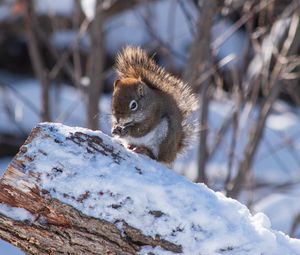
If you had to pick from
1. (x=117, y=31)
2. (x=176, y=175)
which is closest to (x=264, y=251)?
(x=176, y=175)

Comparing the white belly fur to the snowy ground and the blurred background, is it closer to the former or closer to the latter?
the blurred background

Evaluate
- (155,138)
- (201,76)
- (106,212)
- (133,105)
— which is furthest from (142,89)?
(201,76)

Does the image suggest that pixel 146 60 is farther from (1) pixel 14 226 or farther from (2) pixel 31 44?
(2) pixel 31 44

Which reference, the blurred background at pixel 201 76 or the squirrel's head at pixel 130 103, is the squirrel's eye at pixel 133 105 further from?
the blurred background at pixel 201 76

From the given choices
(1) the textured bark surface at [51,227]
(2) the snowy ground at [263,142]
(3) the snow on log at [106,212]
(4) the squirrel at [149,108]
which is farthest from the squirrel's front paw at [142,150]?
(2) the snowy ground at [263,142]

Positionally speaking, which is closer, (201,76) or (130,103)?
(130,103)

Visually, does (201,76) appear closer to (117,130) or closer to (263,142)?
(117,130)

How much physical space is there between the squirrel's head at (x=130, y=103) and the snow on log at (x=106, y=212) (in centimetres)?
45

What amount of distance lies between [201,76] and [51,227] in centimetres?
166

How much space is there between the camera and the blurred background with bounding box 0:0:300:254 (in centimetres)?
344

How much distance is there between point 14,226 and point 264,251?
2.13ft

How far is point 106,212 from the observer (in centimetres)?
198

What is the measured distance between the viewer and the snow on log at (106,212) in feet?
6.47

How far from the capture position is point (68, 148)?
2072mm
